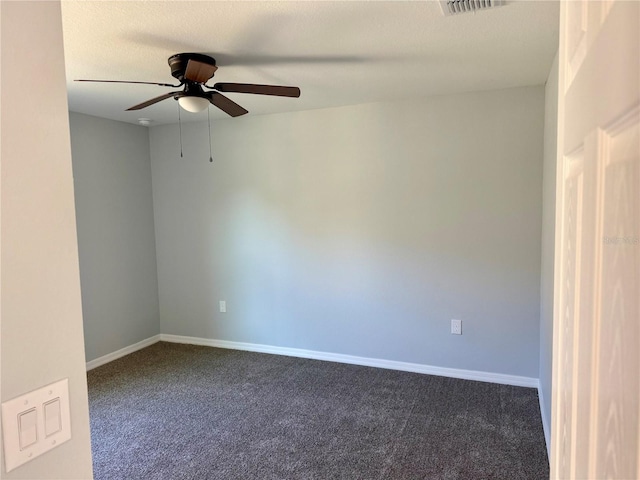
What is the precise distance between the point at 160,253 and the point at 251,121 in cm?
182

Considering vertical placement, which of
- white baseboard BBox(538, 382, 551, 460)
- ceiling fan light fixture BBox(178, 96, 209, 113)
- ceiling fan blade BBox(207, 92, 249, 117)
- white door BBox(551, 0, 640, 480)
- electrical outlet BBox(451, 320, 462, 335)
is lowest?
white baseboard BBox(538, 382, 551, 460)

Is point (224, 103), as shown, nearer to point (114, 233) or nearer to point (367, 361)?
point (114, 233)

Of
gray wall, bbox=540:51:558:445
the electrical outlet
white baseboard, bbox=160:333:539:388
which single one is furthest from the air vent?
white baseboard, bbox=160:333:539:388

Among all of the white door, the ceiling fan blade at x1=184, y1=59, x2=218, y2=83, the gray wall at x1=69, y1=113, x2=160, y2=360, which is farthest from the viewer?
the gray wall at x1=69, y1=113, x2=160, y2=360

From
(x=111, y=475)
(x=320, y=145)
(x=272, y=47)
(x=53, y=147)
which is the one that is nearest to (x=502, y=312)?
(x=320, y=145)

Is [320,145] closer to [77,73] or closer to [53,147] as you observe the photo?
[77,73]

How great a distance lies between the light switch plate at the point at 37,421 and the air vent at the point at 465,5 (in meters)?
1.95

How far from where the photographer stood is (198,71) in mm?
2301

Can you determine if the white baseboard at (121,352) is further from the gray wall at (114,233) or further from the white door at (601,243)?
the white door at (601,243)

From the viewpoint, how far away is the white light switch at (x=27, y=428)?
77 centimetres

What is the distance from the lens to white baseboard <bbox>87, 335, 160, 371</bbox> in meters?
4.11

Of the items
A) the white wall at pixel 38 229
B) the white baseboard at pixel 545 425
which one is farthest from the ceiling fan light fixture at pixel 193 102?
the white baseboard at pixel 545 425

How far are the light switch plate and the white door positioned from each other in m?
0.91

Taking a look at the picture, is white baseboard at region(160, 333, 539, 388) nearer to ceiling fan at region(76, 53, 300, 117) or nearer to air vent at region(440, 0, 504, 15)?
ceiling fan at region(76, 53, 300, 117)
